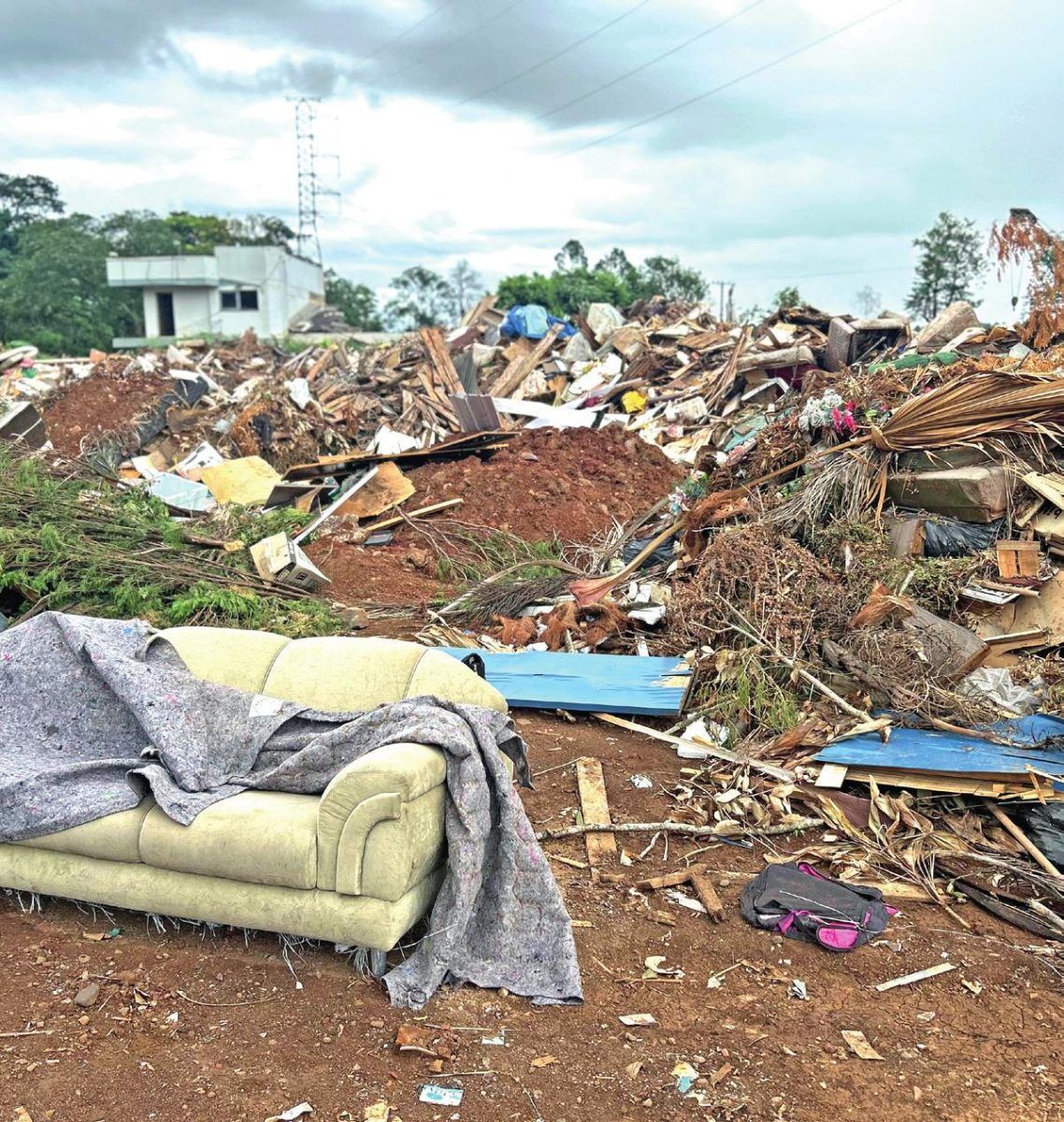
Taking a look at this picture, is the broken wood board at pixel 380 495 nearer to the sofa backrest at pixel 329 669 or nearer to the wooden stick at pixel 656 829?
the sofa backrest at pixel 329 669

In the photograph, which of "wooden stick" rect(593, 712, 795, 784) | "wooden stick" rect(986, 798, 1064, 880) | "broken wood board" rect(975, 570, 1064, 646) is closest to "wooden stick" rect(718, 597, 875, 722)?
"wooden stick" rect(593, 712, 795, 784)

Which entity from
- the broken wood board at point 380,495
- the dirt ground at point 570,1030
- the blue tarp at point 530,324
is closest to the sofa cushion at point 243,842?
the dirt ground at point 570,1030

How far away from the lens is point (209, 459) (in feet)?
41.2

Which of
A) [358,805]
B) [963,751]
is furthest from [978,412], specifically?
[358,805]

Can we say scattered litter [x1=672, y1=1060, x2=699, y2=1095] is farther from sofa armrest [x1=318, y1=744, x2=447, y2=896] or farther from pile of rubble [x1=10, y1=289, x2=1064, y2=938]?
pile of rubble [x1=10, y1=289, x2=1064, y2=938]

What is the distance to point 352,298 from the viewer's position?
53.0m

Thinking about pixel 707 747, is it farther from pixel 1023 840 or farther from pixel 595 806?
pixel 1023 840

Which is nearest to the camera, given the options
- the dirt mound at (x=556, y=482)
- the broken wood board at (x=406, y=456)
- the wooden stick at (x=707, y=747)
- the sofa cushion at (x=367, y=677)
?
the sofa cushion at (x=367, y=677)

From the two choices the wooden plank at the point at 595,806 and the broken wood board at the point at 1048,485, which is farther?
the broken wood board at the point at 1048,485

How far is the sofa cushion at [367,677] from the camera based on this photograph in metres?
3.99

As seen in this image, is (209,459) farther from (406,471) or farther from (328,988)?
(328,988)

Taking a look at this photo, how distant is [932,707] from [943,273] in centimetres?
2496

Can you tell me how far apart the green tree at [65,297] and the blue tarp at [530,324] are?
26842 millimetres

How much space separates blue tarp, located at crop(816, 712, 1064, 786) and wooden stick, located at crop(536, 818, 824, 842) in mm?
473
